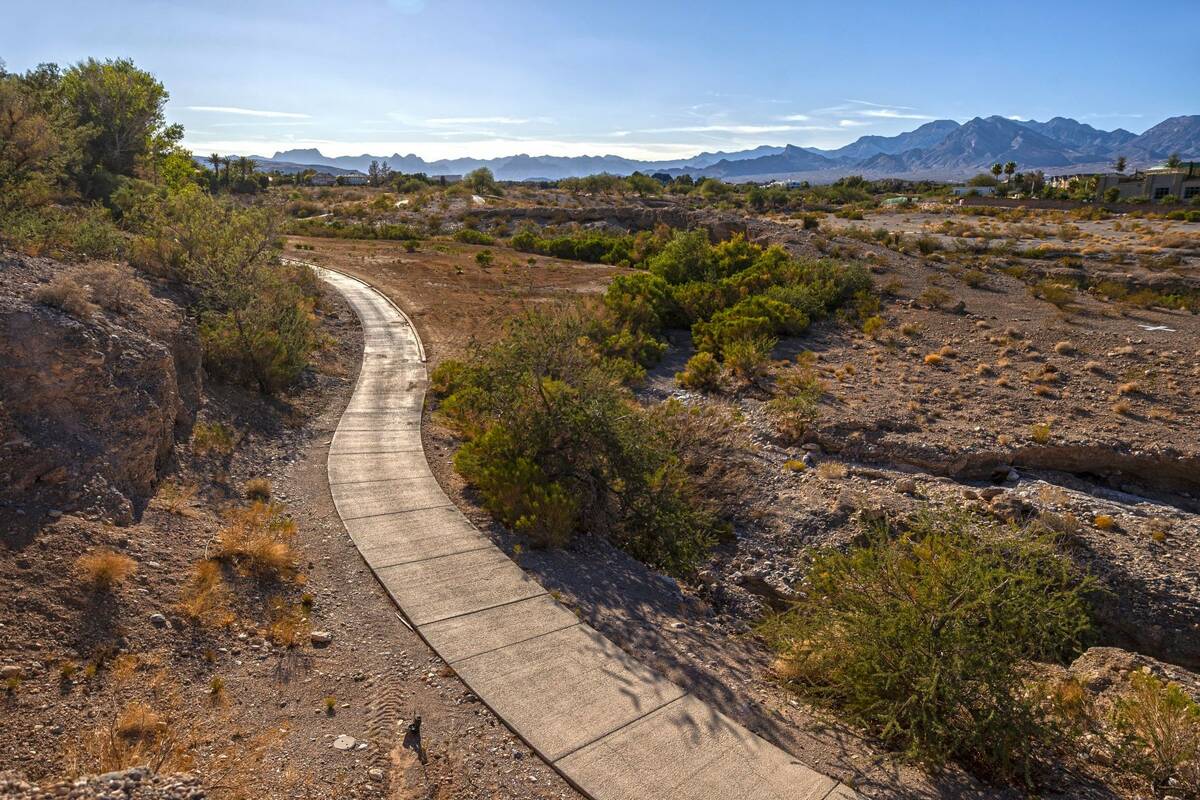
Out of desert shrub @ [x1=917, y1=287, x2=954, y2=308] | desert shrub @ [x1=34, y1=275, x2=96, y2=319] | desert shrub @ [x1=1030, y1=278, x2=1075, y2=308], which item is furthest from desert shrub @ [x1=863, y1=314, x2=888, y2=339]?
desert shrub @ [x1=34, y1=275, x2=96, y2=319]

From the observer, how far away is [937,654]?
6.68 m

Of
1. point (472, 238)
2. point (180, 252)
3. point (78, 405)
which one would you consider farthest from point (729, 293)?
point (472, 238)

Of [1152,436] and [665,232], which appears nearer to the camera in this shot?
[1152,436]

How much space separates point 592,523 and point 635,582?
5.68 feet

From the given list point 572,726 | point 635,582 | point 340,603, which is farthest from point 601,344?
point 572,726

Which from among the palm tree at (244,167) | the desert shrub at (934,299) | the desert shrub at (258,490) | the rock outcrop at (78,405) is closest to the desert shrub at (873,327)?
the desert shrub at (934,299)

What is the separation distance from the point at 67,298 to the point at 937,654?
12.9m

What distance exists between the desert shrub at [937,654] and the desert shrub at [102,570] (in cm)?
743

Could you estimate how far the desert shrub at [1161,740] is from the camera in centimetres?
618

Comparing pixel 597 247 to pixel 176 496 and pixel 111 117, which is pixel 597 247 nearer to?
pixel 111 117

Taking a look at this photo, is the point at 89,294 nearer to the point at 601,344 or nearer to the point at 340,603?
the point at 340,603

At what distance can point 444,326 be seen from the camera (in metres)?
25.9

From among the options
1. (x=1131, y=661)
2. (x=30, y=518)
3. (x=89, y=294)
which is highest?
(x=89, y=294)

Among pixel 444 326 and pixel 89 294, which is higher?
pixel 89 294
